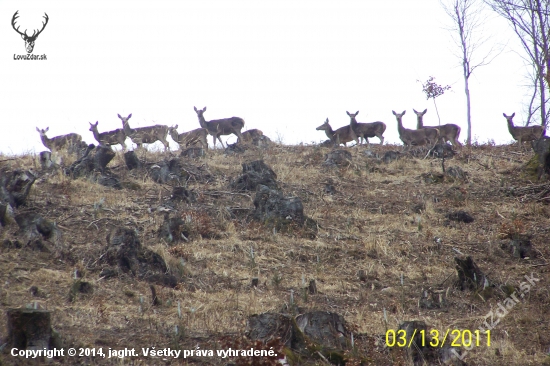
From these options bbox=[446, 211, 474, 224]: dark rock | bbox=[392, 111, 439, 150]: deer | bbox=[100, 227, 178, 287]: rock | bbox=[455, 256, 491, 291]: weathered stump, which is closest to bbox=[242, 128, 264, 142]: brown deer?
bbox=[392, 111, 439, 150]: deer

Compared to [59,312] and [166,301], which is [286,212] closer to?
[166,301]

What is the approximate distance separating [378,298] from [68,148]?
12244 mm

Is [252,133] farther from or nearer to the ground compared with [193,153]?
farther from the ground

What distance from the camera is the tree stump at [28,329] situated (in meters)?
6.02

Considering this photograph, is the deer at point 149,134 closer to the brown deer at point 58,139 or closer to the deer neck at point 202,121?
the brown deer at point 58,139

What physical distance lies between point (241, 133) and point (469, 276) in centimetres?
1665

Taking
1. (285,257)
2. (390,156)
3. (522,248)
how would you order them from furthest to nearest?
(390,156)
(522,248)
(285,257)

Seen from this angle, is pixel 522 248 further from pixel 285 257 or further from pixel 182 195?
pixel 182 195

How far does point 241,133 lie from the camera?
25000 mm

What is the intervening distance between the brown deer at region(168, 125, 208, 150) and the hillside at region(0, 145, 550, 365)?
6.62 meters

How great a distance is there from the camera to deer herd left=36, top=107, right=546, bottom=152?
22.3 meters
